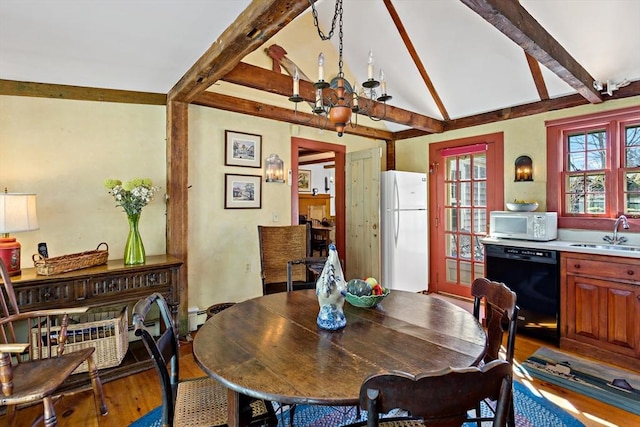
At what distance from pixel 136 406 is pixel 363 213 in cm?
313

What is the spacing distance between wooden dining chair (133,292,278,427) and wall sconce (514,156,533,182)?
145 inches

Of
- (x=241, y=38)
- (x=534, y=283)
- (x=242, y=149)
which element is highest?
(x=241, y=38)

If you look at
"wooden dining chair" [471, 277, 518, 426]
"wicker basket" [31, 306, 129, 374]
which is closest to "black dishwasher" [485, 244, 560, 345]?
"wooden dining chair" [471, 277, 518, 426]

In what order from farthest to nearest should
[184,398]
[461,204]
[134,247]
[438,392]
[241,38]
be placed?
[461,204] → [134,247] → [241,38] → [184,398] → [438,392]

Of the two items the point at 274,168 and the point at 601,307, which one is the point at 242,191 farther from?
the point at 601,307

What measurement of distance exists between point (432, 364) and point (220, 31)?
7.53 feet

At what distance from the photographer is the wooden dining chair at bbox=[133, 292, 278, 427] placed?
1.20 m

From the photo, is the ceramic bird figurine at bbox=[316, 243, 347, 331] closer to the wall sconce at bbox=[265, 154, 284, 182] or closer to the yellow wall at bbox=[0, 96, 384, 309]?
the yellow wall at bbox=[0, 96, 384, 309]

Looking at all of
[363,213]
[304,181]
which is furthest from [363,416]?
[304,181]

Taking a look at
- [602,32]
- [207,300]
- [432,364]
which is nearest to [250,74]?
[207,300]

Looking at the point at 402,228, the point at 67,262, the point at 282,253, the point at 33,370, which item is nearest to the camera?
the point at 33,370

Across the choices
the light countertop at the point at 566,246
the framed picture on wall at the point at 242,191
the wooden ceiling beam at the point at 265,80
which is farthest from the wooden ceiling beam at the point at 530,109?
Result: the framed picture on wall at the point at 242,191

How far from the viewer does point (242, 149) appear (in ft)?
12.3

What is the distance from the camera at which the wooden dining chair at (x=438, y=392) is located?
32.7 inches
